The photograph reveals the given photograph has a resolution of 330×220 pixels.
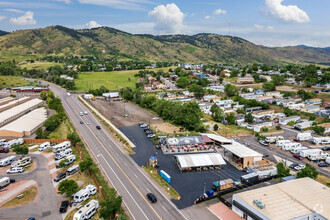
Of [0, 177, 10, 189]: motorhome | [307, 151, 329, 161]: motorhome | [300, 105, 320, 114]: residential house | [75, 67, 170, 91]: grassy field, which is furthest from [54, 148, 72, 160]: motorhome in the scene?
[300, 105, 320, 114]: residential house

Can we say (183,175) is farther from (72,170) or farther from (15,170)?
(15,170)

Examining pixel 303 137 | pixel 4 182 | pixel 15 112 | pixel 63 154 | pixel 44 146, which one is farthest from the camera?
pixel 15 112

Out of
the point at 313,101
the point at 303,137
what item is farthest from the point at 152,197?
the point at 313,101

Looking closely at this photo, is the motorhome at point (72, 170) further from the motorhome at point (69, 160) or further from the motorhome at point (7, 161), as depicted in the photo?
the motorhome at point (7, 161)

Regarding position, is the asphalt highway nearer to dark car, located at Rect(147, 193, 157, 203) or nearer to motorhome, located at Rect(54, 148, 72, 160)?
dark car, located at Rect(147, 193, 157, 203)

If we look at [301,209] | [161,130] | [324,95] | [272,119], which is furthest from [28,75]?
[324,95]

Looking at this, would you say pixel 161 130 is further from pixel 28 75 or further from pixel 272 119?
pixel 28 75
